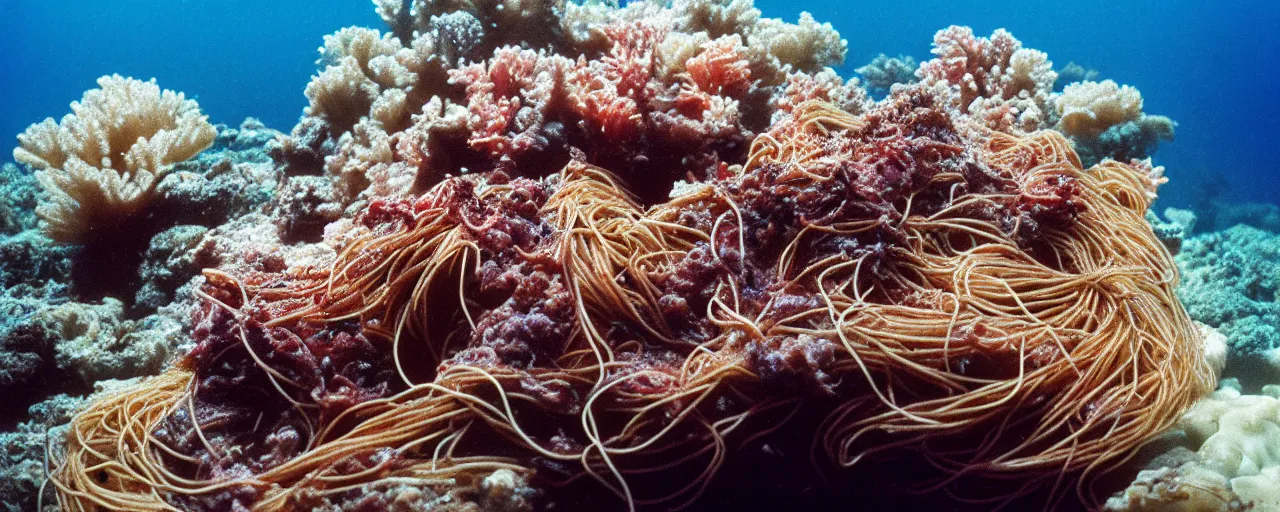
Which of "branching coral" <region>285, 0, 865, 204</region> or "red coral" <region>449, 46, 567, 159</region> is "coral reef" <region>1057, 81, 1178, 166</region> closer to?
"branching coral" <region>285, 0, 865, 204</region>

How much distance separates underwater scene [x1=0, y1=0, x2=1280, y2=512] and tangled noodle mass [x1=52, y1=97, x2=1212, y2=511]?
0.02 metres

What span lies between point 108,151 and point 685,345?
5.46 meters

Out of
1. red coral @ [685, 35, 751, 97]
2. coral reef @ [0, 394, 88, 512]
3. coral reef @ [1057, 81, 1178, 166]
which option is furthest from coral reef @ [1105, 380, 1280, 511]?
coral reef @ [0, 394, 88, 512]

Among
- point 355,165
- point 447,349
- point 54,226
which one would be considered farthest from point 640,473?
point 54,226

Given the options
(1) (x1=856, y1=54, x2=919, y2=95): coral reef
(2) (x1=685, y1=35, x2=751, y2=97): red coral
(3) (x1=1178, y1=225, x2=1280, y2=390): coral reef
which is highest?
(1) (x1=856, y1=54, x2=919, y2=95): coral reef

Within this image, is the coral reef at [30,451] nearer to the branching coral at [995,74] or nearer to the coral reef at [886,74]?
the branching coral at [995,74]

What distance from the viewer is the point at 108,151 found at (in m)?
5.34

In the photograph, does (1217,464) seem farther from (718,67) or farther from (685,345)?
(718,67)

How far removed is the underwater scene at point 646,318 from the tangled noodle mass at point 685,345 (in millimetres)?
16

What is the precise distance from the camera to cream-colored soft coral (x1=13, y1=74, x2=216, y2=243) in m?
4.99

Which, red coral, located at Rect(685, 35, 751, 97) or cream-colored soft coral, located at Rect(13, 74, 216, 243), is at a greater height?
red coral, located at Rect(685, 35, 751, 97)

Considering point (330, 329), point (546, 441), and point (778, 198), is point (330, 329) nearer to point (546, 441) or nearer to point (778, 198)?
point (546, 441)

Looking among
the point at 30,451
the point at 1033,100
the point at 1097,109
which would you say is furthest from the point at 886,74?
the point at 30,451

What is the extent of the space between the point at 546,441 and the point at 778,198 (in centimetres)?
165
